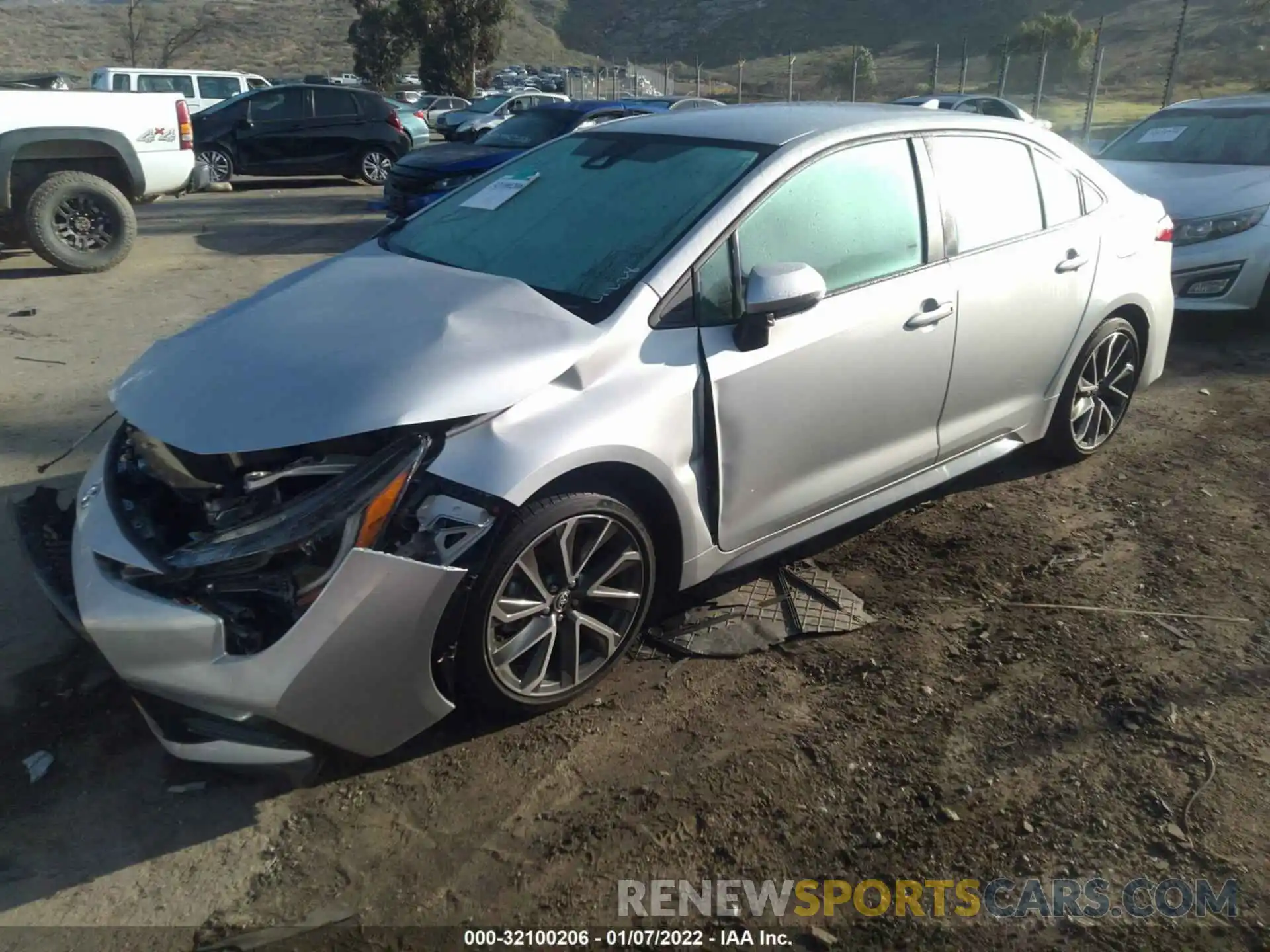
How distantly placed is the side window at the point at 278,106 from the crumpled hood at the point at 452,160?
18.4 feet

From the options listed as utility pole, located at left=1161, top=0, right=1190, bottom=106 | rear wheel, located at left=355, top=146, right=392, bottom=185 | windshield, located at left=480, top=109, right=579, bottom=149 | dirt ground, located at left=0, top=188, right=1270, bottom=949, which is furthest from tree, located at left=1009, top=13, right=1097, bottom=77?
dirt ground, located at left=0, top=188, right=1270, bottom=949

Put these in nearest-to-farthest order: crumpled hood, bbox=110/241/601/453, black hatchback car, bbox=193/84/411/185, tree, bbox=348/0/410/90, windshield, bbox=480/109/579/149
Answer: crumpled hood, bbox=110/241/601/453 → windshield, bbox=480/109/579/149 → black hatchback car, bbox=193/84/411/185 → tree, bbox=348/0/410/90

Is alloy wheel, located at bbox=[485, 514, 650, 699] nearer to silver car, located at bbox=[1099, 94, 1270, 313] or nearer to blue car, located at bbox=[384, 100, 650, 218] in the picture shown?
silver car, located at bbox=[1099, 94, 1270, 313]

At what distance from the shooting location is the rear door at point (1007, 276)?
3934 millimetres

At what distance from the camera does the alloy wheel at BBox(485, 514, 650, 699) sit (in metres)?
2.83

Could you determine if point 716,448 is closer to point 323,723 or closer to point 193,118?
point 323,723

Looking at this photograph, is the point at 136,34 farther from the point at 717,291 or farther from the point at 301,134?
the point at 717,291

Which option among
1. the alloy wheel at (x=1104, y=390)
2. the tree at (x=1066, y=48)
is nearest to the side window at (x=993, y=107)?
the alloy wheel at (x=1104, y=390)

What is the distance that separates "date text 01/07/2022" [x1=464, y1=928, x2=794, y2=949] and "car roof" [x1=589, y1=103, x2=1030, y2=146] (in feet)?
8.33

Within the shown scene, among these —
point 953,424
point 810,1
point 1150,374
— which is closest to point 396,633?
point 953,424

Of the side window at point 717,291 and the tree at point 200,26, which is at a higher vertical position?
the tree at point 200,26

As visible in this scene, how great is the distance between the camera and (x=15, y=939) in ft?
7.57

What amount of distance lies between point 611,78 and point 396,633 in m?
34.6

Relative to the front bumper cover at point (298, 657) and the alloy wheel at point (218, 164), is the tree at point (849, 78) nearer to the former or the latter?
the alloy wheel at point (218, 164)
